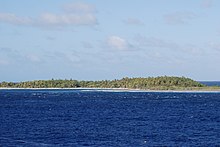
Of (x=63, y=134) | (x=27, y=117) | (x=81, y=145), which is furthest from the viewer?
(x=27, y=117)

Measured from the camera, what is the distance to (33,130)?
272 feet

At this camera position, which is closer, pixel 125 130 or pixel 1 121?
pixel 125 130

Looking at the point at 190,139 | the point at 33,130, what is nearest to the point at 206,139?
the point at 190,139

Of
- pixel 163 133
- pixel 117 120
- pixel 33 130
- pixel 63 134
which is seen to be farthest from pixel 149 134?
pixel 117 120

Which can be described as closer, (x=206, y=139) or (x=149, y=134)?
(x=206, y=139)

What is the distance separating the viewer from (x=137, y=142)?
70188 millimetres

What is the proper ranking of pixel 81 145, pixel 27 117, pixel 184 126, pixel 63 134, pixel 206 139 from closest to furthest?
pixel 81 145
pixel 206 139
pixel 63 134
pixel 184 126
pixel 27 117

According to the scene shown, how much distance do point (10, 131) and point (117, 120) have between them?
92.0 feet

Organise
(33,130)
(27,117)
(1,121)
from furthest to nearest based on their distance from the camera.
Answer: (27,117) < (1,121) < (33,130)

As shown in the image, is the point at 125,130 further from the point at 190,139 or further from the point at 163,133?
the point at 190,139

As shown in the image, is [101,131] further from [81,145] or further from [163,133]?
[81,145]

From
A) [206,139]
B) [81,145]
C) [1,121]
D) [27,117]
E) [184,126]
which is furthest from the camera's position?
[27,117]

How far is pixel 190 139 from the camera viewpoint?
73000 mm

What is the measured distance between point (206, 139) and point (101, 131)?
17.7 m
